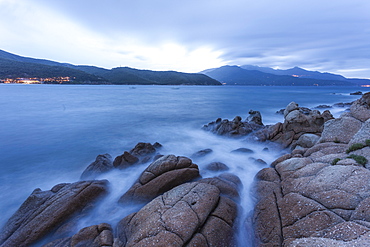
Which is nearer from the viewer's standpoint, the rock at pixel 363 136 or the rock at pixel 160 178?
the rock at pixel 363 136

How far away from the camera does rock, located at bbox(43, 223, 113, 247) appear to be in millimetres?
6602

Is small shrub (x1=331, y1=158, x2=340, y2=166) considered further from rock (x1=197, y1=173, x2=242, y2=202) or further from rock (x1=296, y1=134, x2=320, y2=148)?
rock (x1=296, y1=134, x2=320, y2=148)

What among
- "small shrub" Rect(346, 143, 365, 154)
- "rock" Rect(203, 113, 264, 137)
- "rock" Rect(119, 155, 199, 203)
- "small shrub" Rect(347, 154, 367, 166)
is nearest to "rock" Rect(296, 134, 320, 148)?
"small shrub" Rect(346, 143, 365, 154)

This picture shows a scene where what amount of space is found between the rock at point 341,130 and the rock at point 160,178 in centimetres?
964

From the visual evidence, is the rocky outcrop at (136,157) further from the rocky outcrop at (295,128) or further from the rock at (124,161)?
the rocky outcrop at (295,128)

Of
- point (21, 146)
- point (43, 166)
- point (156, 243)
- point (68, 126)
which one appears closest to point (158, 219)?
point (156, 243)

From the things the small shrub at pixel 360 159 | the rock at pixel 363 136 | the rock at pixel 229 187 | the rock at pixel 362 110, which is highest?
the rock at pixel 362 110

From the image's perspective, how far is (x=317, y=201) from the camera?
6621 mm

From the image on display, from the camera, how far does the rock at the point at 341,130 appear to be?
11967 mm

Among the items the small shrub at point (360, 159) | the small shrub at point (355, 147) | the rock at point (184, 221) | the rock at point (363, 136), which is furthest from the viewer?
the rock at point (363, 136)

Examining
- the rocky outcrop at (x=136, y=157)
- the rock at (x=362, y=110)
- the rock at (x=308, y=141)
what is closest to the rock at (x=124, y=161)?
the rocky outcrop at (x=136, y=157)

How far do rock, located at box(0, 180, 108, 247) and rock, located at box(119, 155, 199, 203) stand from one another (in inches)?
75.0

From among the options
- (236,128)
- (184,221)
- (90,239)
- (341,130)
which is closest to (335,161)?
(341,130)

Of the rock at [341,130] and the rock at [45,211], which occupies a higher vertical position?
the rock at [341,130]
